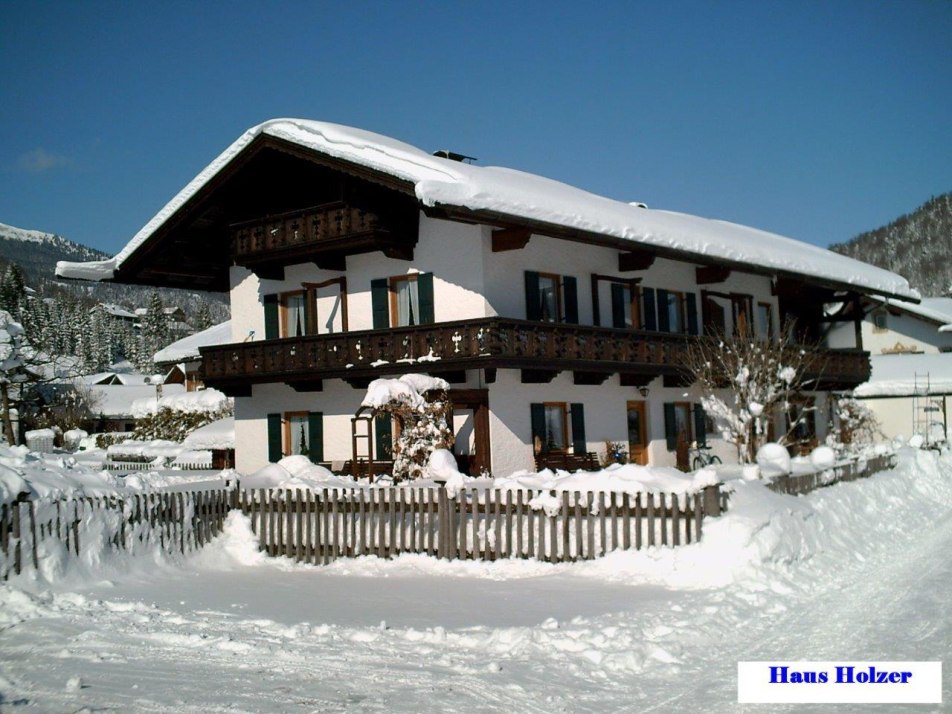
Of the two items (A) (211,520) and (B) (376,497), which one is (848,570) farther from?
(A) (211,520)

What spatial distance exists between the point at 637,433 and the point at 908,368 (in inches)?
1022

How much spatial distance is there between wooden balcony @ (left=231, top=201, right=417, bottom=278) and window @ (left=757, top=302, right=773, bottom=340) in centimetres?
1462

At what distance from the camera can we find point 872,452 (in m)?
25.1

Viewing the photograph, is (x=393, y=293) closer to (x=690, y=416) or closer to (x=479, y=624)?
(x=690, y=416)

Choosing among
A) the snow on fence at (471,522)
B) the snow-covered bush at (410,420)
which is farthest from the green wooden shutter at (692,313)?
the snow on fence at (471,522)

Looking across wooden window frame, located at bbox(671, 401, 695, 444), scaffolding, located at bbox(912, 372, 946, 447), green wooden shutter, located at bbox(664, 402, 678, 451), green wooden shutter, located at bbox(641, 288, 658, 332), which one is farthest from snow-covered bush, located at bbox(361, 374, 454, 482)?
scaffolding, located at bbox(912, 372, 946, 447)

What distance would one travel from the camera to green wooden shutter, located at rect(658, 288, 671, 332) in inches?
1151

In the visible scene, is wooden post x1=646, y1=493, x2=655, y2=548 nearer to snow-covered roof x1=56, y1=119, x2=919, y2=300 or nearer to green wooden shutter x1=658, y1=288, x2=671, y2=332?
snow-covered roof x1=56, y1=119, x2=919, y2=300

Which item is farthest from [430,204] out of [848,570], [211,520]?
[848,570]

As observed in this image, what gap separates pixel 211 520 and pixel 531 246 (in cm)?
1181

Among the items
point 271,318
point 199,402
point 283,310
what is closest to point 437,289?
point 283,310

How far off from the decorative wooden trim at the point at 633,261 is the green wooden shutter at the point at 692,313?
3449mm

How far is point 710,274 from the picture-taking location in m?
30.6

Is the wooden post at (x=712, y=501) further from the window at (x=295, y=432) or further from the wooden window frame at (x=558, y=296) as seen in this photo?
the window at (x=295, y=432)
